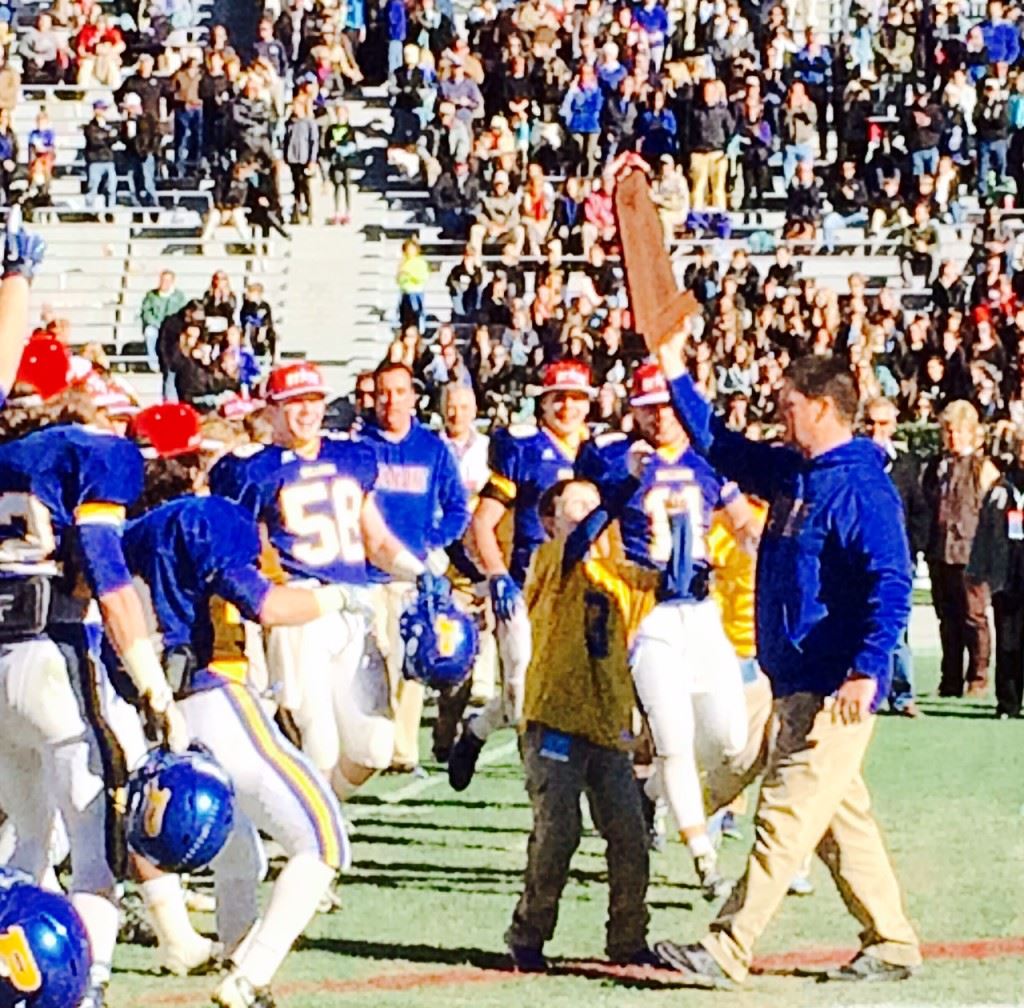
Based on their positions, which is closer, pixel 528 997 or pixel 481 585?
pixel 528 997

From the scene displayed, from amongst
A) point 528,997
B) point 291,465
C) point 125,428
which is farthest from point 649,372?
point 528,997

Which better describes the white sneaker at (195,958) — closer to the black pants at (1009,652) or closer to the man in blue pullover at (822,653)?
the man in blue pullover at (822,653)

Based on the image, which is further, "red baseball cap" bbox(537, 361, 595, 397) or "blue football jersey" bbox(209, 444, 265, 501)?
"red baseball cap" bbox(537, 361, 595, 397)

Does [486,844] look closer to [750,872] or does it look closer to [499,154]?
[750,872]

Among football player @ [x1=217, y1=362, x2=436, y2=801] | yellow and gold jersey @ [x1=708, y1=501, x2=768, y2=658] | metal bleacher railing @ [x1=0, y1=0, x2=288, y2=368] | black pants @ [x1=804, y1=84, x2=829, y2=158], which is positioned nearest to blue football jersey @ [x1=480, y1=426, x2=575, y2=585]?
yellow and gold jersey @ [x1=708, y1=501, x2=768, y2=658]

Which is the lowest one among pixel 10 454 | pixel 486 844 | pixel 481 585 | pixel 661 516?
pixel 486 844

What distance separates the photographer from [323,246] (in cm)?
2541

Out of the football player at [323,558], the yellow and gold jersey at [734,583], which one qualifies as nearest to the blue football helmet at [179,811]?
the football player at [323,558]

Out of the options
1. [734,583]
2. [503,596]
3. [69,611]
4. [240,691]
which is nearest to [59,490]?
[69,611]

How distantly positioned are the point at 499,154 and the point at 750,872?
1811 cm

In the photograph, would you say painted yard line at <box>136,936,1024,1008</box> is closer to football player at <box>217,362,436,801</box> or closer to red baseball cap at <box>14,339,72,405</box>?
football player at <box>217,362,436,801</box>

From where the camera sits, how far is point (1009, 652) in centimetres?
1392

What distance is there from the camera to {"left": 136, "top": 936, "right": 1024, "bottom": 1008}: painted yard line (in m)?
Result: 7.32

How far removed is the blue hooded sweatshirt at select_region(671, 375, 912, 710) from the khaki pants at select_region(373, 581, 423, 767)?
3.23 meters
